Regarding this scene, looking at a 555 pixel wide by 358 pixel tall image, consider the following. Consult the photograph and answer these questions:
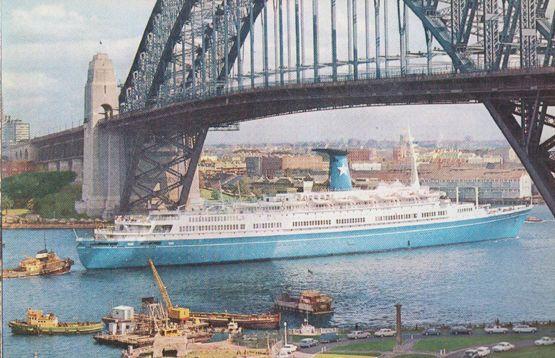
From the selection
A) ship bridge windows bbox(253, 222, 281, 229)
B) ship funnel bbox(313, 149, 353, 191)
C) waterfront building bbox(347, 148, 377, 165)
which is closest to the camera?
ship bridge windows bbox(253, 222, 281, 229)

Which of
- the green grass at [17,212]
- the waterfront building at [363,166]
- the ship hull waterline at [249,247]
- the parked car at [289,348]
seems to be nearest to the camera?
the parked car at [289,348]

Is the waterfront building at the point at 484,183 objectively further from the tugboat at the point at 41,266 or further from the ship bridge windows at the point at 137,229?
the tugboat at the point at 41,266

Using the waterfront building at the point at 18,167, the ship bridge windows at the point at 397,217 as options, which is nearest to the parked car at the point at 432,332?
the ship bridge windows at the point at 397,217

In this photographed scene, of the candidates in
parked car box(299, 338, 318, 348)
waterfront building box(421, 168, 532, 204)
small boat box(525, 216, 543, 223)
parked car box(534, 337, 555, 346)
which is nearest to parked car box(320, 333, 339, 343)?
parked car box(299, 338, 318, 348)

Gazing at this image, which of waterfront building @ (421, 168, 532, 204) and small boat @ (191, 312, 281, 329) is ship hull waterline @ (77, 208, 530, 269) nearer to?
waterfront building @ (421, 168, 532, 204)

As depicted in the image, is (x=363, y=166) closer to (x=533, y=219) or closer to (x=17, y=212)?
(x=533, y=219)

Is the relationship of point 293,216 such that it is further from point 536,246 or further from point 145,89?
point 145,89

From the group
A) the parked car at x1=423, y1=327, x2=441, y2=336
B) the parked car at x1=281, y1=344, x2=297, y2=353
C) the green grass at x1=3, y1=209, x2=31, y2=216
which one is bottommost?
the parked car at x1=281, y1=344, x2=297, y2=353
